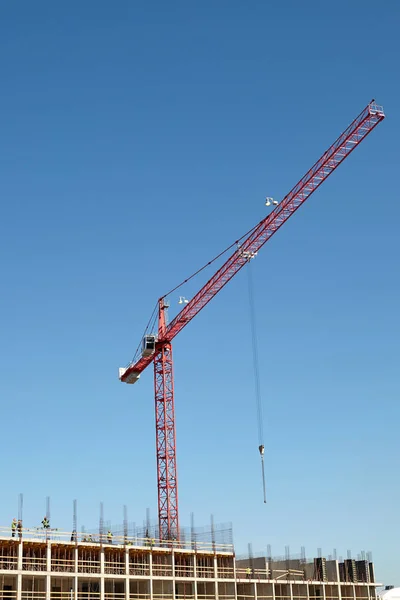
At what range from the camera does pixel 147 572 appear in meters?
56.9

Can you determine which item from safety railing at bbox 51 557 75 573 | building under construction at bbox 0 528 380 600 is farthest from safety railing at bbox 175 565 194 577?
safety railing at bbox 51 557 75 573

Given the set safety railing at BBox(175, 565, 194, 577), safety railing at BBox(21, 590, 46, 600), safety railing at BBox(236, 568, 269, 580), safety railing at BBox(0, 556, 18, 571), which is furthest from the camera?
safety railing at BBox(236, 568, 269, 580)

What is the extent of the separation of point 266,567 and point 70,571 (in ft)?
70.9

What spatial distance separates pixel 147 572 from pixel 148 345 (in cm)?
3439

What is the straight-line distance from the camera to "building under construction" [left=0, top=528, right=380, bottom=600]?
49.2 metres

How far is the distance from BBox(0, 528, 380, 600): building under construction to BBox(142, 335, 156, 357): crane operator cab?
2605 centimetres

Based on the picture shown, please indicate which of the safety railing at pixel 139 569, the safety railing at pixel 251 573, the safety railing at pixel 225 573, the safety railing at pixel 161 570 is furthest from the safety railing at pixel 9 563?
the safety railing at pixel 251 573

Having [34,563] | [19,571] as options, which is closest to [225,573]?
[34,563]

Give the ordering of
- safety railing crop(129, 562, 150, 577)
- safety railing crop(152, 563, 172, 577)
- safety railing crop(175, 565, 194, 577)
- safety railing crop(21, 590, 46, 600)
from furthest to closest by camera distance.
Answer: safety railing crop(175, 565, 194, 577) → safety railing crop(152, 563, 172, 577) → safety railing crop(129, 562, 150, 577) → safety railing crop(21, 590, 46, 600)

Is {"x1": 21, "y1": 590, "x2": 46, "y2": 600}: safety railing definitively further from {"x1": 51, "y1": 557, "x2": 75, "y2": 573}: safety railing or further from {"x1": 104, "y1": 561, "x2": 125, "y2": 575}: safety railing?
{"x1": 104, "y1": 561, "x2": 125, "y2": 575}: safety railing

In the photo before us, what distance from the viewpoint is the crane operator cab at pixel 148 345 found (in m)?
88.5

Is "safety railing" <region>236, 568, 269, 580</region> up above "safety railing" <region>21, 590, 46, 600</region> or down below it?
above

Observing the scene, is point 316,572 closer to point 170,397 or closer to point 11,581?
point 170,397

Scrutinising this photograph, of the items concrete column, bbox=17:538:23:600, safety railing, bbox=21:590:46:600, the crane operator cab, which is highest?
the crane operator cab
